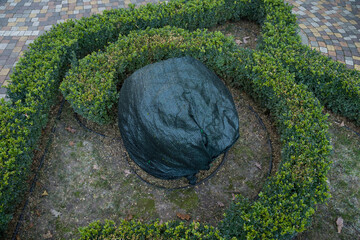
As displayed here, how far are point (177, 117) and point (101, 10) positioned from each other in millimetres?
6154

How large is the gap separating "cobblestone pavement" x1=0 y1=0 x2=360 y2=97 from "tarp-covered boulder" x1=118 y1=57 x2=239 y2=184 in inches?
168

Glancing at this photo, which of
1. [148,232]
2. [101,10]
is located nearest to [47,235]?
[148,232]

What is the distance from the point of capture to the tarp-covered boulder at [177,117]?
3.90 metres

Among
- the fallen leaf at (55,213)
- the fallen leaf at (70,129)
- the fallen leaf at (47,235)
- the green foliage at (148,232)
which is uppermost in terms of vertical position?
the green foliage at (148,232)

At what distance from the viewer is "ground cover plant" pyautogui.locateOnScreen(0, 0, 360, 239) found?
150 inches

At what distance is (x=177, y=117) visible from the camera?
12.7 feet

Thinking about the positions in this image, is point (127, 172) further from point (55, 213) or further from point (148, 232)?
point (148, 232)

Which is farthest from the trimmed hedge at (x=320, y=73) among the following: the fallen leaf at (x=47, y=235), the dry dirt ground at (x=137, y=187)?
the fallen leaf at (x=47, y=235)

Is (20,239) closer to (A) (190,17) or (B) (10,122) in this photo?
(B) (10,122)

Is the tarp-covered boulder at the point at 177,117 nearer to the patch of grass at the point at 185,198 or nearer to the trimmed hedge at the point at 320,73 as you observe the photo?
the patch of grass at the point at 185,198

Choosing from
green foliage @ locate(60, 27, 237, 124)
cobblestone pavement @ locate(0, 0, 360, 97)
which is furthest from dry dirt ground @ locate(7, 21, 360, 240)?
cobblestone pavement @ locate(0, 0, 360, 97)

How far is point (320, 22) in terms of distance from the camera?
8258 mm

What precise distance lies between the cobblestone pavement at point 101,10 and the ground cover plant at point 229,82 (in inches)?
60.5

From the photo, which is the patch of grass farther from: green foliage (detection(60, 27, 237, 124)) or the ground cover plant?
green foliage (detection(60, 27, 237, 124))
